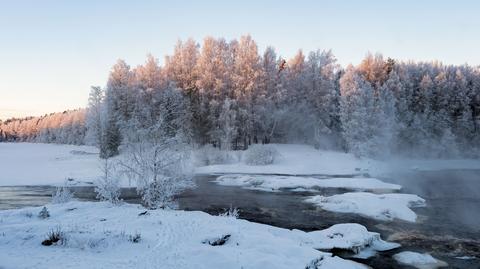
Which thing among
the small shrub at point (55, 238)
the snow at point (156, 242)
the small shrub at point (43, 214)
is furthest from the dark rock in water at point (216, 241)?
the small shrub at point (43, 214)

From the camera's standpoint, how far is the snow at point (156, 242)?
1257 cm

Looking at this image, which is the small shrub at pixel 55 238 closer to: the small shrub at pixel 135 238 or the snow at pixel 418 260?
the small shrub at pixel 135 238

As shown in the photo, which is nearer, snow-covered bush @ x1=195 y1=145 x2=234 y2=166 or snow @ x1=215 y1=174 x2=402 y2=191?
snow @ x1=215 y1=174 x2=402 y2=191

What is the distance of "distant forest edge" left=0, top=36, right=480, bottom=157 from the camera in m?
62.8

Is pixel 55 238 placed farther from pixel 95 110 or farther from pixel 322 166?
pixel 95 110

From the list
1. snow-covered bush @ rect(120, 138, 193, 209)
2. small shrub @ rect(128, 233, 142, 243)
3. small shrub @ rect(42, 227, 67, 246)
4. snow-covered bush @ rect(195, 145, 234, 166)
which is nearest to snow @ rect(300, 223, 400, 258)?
small shrub @ rect(128, 233, 142, 243)

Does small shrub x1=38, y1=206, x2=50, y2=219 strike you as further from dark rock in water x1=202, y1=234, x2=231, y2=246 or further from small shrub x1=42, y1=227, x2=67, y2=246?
dark rock in water x1=202, y1=234, x2=231, y2=246

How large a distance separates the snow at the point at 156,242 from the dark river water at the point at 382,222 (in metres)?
2.48

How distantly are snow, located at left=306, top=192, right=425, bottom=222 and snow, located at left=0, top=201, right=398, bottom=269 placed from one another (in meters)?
7.20

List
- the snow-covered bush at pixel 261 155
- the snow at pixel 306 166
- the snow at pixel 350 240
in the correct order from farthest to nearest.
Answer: the snow-covered bush at pixel 261 155
the snow at pixel 306 166
the snow at pixel 350 240

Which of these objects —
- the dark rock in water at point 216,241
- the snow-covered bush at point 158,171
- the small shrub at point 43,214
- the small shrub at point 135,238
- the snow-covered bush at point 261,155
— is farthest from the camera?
the snow-covered bush at point 261,155

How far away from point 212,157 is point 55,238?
151 ft

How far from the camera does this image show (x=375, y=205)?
94.6 feet

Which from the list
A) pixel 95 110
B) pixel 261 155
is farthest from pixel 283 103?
pixel 95 110
